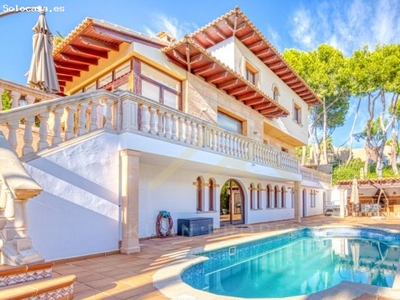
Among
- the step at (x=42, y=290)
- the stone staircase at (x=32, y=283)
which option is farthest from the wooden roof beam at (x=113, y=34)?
the step at (x=42, y=290)

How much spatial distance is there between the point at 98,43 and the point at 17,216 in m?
7.99

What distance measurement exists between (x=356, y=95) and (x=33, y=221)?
30.2 meters

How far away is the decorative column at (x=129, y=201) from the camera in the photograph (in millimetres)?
6750

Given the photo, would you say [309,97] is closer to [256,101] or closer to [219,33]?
[256,101]

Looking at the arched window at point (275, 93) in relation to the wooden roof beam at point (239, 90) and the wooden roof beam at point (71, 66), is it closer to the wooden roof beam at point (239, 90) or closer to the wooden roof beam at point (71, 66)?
the wooden roof beam at point (239, 90)

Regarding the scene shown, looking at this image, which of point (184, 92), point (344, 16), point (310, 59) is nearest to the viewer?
point (184, 92)

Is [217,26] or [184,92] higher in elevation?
[217,26]

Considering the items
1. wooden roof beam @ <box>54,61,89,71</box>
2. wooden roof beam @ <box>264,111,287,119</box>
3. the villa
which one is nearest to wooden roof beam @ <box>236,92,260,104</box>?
the villa

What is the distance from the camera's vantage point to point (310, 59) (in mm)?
26609

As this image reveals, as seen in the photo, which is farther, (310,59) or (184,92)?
(310,59)

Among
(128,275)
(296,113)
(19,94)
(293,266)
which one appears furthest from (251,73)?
(128,275)

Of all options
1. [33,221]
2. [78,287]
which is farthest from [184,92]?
[78,287]

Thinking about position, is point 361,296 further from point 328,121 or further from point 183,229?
point 328,121

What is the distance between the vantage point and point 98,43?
32.4 ft
